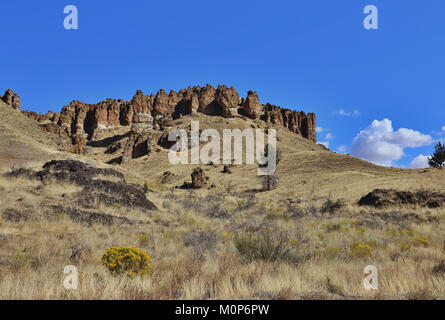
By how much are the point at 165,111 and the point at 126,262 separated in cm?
12261

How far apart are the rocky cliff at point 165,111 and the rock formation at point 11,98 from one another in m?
17.2

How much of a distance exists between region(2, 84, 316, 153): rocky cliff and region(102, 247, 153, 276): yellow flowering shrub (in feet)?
324

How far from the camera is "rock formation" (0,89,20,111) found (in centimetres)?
8919

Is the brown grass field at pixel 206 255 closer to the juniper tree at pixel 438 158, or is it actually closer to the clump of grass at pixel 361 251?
the clump of grass at pixel 361 251

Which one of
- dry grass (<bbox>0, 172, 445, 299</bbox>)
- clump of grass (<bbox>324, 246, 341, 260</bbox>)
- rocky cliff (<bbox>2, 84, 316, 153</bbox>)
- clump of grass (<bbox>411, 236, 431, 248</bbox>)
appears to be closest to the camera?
dry grass (<bbox>0, 172, 445, 299</bbox>)

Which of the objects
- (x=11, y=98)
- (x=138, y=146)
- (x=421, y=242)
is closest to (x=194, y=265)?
(x=421, y=242)

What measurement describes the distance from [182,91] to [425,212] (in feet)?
434

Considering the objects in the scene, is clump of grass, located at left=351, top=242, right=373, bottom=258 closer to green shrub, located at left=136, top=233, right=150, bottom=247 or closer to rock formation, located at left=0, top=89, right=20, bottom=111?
green shrub, located at left=136, top=233, right=150, bottom=247

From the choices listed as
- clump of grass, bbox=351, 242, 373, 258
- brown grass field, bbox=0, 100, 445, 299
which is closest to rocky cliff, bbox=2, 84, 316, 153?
brown grass field, bbox=0, 100, 445, 299

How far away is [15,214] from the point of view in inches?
328

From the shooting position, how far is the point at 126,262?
5172 mm

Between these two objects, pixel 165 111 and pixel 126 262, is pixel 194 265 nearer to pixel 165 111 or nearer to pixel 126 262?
pixel 126 262

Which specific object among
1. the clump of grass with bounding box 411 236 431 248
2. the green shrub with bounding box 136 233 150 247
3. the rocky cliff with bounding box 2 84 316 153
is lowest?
the clump of grass with bounding box 411 236 431 248
